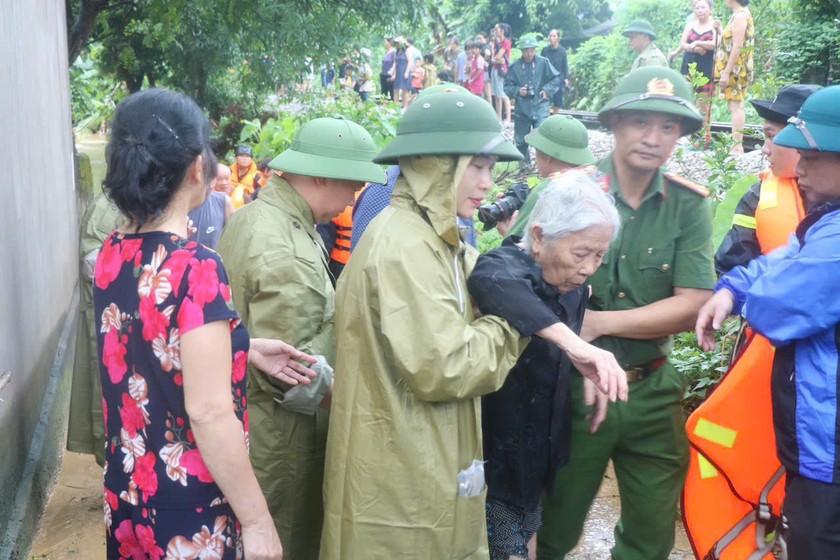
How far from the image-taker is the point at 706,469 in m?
2.81

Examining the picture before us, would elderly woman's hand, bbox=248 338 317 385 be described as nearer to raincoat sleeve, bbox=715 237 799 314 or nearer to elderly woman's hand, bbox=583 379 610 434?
elderly woman's hand, bbox=583 379 610 434

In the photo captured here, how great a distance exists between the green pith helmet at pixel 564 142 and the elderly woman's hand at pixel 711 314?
6.94 ft

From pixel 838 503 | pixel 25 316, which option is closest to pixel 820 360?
pixel 838 503

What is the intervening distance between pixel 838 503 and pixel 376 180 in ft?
5.97

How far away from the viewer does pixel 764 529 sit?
2.71m

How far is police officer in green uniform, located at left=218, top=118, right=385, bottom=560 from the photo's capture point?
284 centimetres

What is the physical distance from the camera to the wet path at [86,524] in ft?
13.2

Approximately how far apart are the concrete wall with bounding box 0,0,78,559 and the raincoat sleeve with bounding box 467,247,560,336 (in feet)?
4.54

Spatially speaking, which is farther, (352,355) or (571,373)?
(571,373)

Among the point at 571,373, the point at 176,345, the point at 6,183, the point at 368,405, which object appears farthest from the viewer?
the point at 6,183

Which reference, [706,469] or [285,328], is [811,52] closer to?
[706,469]

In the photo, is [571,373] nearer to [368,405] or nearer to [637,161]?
[637,161]

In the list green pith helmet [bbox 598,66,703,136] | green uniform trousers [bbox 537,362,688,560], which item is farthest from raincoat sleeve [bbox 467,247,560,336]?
green pith helmet [bbox 598,66,703,136]

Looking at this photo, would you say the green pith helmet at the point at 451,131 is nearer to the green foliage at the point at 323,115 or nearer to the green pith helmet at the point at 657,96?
the green pith helmet at the point at 657,96
